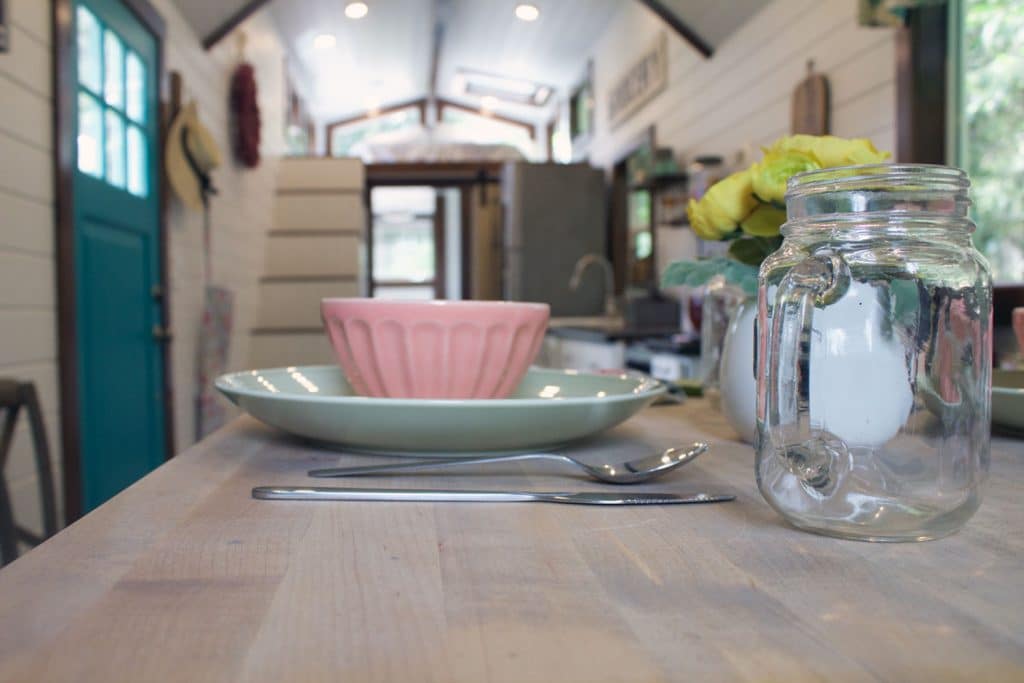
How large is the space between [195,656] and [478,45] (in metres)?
7.56

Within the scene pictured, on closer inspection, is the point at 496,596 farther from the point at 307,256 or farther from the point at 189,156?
the point at 307,256

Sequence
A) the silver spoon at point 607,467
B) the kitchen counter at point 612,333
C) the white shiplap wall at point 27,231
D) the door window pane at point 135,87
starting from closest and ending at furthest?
the silver spoon at point 607,467 < the white shiplap wall at point 27,231 < the door window pane at point 135,87 < the kitchen counter at point 612,333

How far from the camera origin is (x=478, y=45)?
24.1ft

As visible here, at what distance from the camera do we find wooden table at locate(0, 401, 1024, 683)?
250mm

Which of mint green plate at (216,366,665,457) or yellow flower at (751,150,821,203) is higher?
yellow flower at (751,150,821,203)

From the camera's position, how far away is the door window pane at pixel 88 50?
227 cm

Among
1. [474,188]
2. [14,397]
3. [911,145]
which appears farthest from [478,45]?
[14,397]

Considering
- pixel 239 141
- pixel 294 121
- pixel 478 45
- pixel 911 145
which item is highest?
pixel 478 45

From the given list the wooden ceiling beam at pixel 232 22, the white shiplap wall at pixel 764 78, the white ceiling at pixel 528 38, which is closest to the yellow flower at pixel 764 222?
the white shiplap wall at pixel 764 78

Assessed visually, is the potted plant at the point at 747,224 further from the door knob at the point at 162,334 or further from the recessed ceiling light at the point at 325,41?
Answer: the recessed ceiling light at the point at 325,41

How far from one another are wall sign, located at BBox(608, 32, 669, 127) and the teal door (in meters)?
2.54

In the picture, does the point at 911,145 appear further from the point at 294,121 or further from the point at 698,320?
the point at 294,121

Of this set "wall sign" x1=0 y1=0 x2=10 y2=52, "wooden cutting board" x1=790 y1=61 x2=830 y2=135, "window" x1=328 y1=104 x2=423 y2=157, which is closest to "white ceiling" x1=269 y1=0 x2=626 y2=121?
"window" x1=328 y1=104 x2=423 y2=157

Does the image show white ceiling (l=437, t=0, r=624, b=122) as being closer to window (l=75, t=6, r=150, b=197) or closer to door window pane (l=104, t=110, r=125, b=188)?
window (l=75, t=6, r=150, b=197)
